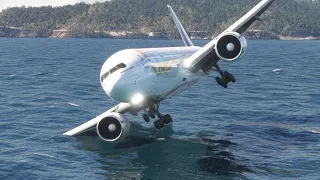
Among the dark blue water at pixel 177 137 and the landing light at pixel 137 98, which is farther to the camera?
the dark blue water at pixel 177 137

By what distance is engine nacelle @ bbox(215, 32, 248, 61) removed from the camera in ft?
144

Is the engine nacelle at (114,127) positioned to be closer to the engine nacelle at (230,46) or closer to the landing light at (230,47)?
the engine nacelle at (230,46)

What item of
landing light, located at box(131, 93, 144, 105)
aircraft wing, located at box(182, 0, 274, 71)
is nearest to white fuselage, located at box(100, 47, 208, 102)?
landing light, located at box(131, 93, 144, 105)

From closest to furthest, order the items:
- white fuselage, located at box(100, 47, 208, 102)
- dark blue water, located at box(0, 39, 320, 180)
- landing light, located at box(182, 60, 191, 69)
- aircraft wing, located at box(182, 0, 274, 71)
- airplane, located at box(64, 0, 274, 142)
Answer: white fuselage, located at box(100, 47, 208, 102) < airplane, located at box(64, 0, 274, 142) < dark blue water, located at box(0, 39, 320, 180) < aircraft wing, located at box(182, 0, 274, 71) < landing light, located at box(182, 60, 191, 69)

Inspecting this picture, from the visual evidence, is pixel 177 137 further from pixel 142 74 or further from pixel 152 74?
pixel 142 74

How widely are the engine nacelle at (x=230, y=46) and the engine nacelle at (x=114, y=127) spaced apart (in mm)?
11244

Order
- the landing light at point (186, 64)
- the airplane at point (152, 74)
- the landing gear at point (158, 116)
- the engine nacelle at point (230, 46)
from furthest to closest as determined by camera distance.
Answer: the landing light at point (186, 64)
the engine nacelle at point (230, 46)
the landing gear at point (158, 116)
the airplane at point (152, 74)

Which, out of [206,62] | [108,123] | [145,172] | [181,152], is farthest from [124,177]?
[206,62]

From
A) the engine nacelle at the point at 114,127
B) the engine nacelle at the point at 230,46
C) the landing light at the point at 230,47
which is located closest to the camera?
the engine nacelle at the point at 114,127

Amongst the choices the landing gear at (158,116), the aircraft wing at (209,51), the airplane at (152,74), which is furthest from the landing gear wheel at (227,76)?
the landing gear at (158,116)

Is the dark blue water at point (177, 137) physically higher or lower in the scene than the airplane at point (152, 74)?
lower

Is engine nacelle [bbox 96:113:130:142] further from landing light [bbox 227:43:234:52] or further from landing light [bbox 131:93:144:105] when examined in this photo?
landing light [bbox 227:43:234:52]

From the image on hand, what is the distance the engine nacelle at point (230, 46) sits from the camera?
4381cm

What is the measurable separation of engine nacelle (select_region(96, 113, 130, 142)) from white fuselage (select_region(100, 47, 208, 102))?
353 centimetres
